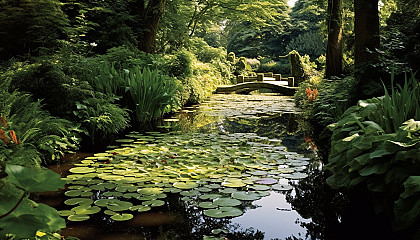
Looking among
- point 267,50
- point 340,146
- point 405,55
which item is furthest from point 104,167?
point 267,50

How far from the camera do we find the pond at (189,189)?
2.42 metres

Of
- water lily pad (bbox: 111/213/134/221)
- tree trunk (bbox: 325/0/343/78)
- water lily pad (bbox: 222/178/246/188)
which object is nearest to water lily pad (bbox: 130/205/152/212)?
water lily pad (bbox: 111/213/134/221)

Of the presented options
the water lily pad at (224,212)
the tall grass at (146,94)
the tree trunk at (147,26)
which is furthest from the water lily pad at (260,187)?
the tree trunk at (147,26)

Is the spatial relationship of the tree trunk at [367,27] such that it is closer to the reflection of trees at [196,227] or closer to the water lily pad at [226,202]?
the water lily pad at [226,202]

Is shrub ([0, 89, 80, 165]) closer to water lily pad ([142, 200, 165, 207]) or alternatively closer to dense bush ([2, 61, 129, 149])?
dense bush ([2, 61, 129, 149])

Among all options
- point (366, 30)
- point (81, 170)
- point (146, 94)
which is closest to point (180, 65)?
point (146, 94)

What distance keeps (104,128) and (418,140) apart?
12.5 feet

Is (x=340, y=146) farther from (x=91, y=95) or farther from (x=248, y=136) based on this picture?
(x=91, y=95)

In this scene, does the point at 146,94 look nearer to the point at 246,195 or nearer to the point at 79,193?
the point at 79,193

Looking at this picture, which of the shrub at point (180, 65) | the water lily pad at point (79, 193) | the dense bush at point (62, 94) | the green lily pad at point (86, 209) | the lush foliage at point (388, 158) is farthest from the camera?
the shrub at point (180, 65)

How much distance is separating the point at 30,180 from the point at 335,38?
919 centimetres

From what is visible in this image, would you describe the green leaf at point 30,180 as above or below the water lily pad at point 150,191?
above

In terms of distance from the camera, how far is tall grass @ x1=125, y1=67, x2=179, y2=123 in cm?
623

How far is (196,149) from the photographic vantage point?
464 centimetres
